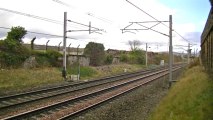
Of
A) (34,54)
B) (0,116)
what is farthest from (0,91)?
(34,54)

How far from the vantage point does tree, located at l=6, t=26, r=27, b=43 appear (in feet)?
130

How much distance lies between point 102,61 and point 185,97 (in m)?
45.0

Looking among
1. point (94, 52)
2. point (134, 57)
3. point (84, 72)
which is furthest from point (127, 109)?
point (134, 57)

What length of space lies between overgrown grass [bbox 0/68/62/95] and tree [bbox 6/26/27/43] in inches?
218

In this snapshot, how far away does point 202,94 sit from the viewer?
50.9 ft

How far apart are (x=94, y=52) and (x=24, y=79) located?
87.8ft

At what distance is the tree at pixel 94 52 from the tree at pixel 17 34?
17.2 meters

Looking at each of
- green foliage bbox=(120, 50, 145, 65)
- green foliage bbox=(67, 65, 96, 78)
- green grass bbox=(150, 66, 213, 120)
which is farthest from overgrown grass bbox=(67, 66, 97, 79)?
green foliage bbox=(120, 50, 145, 65)

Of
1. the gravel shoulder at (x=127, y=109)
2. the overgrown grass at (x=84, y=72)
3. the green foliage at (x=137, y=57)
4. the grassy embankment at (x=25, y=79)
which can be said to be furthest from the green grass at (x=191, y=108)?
the green foliage at (x=137, y=57)

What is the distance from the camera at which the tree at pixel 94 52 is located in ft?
188

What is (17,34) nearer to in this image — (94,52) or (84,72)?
(84,72)

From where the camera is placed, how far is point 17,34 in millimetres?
39938

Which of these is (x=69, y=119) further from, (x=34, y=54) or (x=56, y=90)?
(x=34, y=54)

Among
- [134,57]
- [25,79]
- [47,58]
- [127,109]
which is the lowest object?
[127,109]
